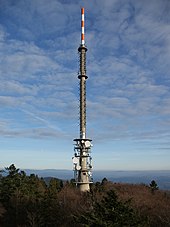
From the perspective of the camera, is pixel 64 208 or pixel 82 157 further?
pixel 82 157

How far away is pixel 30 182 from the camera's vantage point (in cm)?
4734

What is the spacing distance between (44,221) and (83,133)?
16.4 meters

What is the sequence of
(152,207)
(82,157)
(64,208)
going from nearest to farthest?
(152,207) → (64,208) → (82,157)

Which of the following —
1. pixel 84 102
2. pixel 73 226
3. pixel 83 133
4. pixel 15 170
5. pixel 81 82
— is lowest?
pixel 73 226

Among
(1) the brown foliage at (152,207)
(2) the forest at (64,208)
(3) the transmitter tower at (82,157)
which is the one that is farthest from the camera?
(3) the transmitter tower at (82,157)

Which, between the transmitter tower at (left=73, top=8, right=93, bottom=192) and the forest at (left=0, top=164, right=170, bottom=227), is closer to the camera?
the forest at (left=0, top=164, right=170, bottom=227)

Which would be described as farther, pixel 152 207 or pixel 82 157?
pixel 82 157

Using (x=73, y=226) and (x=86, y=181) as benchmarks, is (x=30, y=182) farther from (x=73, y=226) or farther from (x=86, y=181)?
(x=73, y=226)

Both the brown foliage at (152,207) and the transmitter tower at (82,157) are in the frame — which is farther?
the transmitter tower at (82,157)

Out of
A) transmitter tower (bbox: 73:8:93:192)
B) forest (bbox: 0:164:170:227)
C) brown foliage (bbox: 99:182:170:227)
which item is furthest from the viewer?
transmitter tower (bbox: 73:8:93:192)

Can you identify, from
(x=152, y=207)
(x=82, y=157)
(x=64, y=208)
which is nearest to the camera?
(x=152, y=207)

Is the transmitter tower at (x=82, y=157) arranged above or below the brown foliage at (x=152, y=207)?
above

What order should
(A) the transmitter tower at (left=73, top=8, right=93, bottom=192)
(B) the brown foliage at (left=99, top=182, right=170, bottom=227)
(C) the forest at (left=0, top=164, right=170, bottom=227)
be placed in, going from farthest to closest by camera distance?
(A) the transmitter tower at (left=73, top=8, right=93, bottom=192) → (B) the brown foliage at (left=99, top=182, right=170, bottom=227) → (C) the forest at (left=0, top=164, right=170, bottom=227)

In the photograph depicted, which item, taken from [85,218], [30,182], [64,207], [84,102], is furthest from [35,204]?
[85,218]
